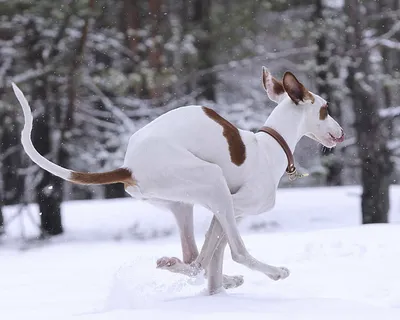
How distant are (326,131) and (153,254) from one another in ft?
11.5

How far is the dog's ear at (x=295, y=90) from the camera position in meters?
4.65

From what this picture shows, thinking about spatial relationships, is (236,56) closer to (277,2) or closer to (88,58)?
(277,2)

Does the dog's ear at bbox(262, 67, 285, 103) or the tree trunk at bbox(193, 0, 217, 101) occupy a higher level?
the tree trunk at bbox(193, 0, 217, 101)

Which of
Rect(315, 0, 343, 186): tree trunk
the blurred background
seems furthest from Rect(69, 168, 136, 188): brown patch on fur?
Rect(315, 0, 343, 186): tree trunk

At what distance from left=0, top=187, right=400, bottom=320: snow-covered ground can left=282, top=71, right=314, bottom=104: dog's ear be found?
1.19 m

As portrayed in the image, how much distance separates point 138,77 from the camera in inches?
461

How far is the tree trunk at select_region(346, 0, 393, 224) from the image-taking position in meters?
10.5

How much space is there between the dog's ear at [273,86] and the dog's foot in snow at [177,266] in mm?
1224

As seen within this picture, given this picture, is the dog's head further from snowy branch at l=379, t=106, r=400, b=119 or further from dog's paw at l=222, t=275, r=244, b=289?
snowy branch at l=379, t=106, r=400, b=119

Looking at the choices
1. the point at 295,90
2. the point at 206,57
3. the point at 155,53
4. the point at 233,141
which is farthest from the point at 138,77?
the point at 233,141

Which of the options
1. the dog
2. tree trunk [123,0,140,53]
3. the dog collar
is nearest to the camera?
the dog

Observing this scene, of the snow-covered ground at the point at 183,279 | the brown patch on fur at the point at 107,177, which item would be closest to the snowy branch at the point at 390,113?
the snow-covered ground at the point at 183,279

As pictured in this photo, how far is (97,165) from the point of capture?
40.7ft

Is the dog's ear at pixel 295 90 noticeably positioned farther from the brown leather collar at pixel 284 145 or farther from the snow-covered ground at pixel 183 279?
the snow-covered ground at pixel 183 279
